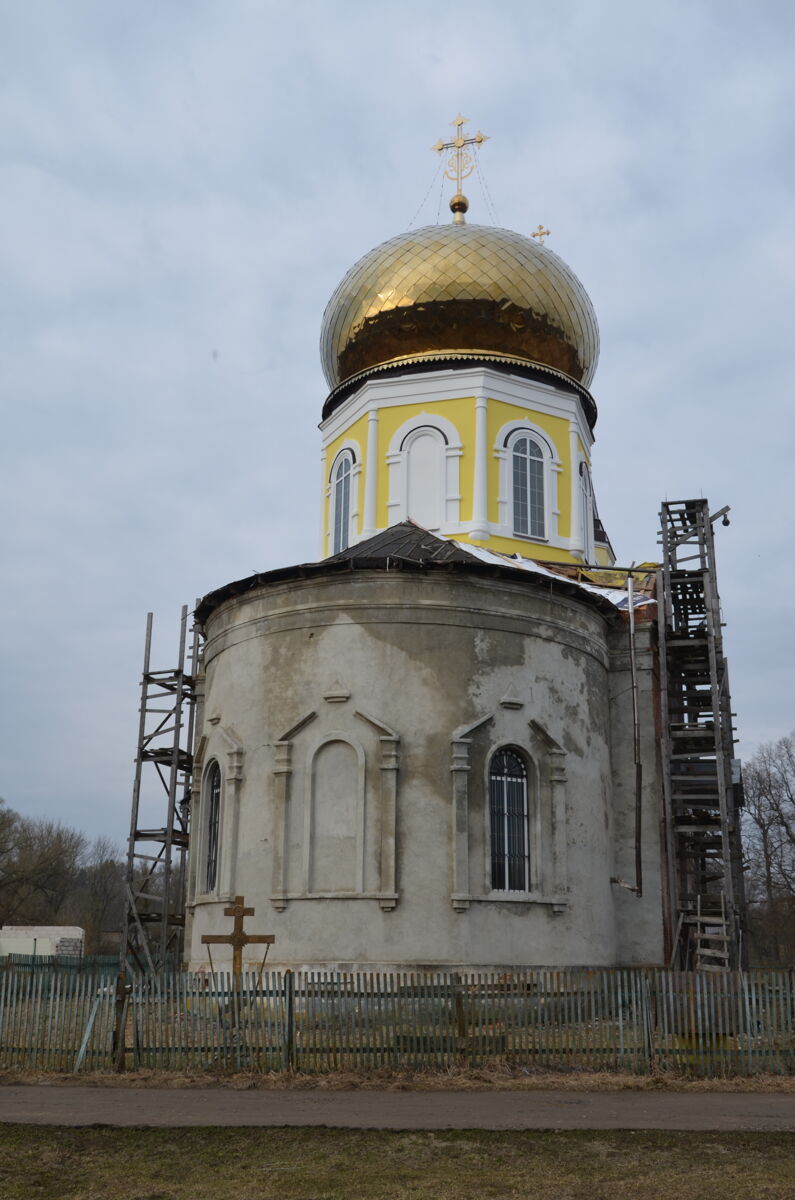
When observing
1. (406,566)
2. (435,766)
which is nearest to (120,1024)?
(435,766)

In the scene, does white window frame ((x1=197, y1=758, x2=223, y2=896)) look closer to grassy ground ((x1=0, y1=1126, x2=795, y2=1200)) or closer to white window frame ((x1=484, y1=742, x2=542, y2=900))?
white window frame ((x1=484, y1=742, x2=542, y2=900))

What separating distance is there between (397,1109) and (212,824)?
9181 mm

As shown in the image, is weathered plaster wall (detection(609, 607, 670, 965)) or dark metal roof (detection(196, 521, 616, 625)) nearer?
dark metal roof (detection(196, 521, 616, 625))

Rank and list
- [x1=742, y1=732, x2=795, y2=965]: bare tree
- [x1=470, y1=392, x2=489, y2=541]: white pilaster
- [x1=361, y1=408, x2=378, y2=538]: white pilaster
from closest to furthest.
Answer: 1. [x1=470, y1=392, x2=489, y2=541]: white pilaster
2. [x1=361, y1=408, x2=378, y2=538]: white pilaster
3. [x1=742, y1=732, x2=795, y2=965]: bare tree

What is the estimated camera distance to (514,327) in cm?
2345

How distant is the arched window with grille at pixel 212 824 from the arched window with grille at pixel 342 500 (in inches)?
266

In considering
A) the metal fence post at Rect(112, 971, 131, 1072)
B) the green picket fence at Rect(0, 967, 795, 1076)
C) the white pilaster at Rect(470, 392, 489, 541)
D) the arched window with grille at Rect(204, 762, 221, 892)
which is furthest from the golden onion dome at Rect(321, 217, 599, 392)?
the metal fence post at Rect(112, 971, 131, 1072)

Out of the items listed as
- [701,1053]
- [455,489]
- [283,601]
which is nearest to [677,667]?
[455,489]

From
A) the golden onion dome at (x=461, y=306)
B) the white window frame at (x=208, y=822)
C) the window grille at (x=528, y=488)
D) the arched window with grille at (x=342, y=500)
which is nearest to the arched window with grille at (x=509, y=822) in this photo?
the white window frame at (x=208, y=822)

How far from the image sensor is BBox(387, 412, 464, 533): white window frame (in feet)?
75.6

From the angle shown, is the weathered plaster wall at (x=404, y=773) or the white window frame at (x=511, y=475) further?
the white window frame at (x=511, y=475)

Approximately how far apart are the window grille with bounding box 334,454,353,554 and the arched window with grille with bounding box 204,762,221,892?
675cm

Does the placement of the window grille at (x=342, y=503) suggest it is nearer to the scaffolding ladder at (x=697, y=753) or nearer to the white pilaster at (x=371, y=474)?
the white pilaster at (x=371, y=474)

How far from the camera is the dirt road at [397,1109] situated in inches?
390
